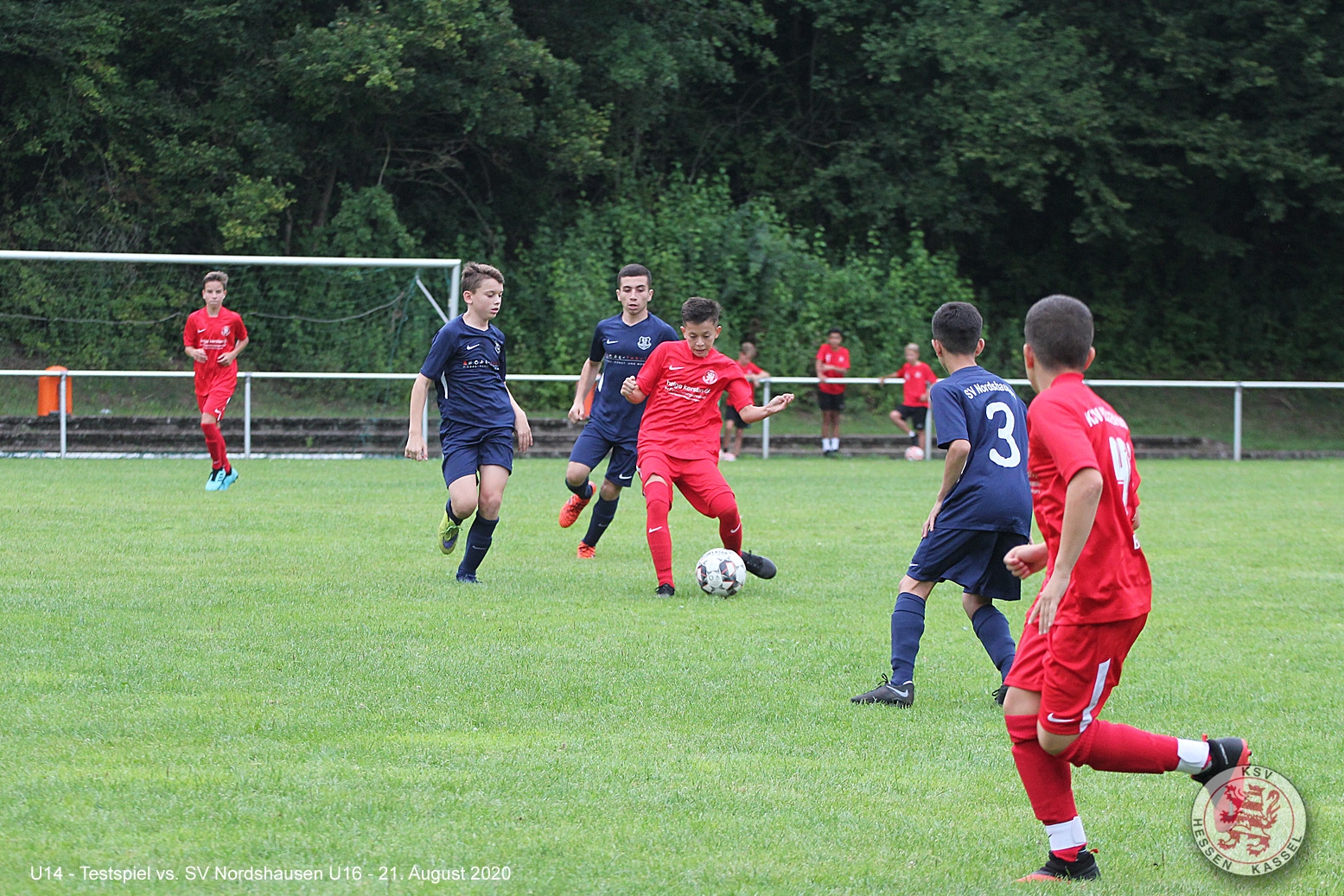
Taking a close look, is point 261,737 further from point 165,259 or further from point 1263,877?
point 165,259

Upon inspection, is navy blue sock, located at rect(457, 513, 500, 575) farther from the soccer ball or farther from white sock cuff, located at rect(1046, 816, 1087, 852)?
white sock cuff, located at rect(1046, 816, 1087, 852)

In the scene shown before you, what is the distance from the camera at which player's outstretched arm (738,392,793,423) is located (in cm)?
730

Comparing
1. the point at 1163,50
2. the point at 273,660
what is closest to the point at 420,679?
the point at 273,660

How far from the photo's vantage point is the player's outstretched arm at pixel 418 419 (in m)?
7.68

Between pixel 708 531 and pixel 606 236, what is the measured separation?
15.8m

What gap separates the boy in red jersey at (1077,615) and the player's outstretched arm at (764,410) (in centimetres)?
363

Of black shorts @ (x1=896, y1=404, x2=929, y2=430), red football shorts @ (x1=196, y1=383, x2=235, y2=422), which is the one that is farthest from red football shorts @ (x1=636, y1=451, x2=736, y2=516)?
A: black shorts @ (x1=896, y1=404, x2=929, y2=430)

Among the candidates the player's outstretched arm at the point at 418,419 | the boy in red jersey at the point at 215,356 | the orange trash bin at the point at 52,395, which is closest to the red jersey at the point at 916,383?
the boy in red jersey at the point at 215,356

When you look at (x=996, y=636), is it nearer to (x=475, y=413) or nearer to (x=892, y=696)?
(x=892, y=696)

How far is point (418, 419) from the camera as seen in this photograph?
790 cm

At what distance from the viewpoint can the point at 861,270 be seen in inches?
1066

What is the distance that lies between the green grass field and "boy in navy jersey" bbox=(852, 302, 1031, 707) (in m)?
0.30

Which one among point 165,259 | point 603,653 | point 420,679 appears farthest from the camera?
point 165,259

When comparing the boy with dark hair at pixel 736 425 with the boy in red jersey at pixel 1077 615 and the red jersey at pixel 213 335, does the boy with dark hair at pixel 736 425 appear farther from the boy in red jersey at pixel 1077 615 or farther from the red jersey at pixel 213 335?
the boy in red jersey at pixel 1077 615
